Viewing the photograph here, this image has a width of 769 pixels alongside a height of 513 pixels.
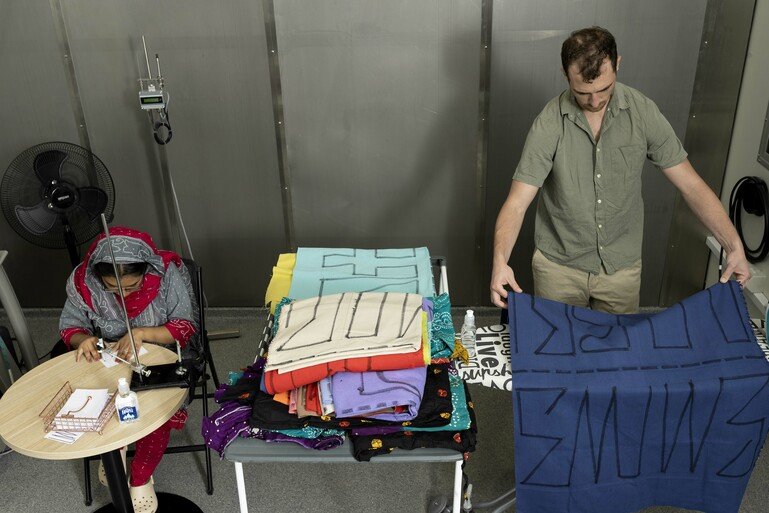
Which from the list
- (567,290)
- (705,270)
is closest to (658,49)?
(705,270)

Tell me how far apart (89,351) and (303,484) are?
0.96 meters

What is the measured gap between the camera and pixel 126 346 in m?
2.45

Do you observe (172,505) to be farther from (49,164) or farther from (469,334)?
(49,164)

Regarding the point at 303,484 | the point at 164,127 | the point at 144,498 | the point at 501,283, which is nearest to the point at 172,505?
the point at 144,498

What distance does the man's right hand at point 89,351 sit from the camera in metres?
2.43

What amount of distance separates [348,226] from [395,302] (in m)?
1.72

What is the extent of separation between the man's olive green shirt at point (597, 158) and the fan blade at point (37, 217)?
202 cm

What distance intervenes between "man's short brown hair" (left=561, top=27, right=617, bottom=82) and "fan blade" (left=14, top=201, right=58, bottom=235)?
7.36 ft

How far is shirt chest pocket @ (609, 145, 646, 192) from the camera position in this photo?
7.75ft

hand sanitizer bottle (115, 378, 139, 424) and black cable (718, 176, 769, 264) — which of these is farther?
black cable (718, 176, 769, 264)

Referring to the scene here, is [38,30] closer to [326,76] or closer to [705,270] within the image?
[326,76]

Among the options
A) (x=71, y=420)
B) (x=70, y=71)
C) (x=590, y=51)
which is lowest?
(x=71, y=420)

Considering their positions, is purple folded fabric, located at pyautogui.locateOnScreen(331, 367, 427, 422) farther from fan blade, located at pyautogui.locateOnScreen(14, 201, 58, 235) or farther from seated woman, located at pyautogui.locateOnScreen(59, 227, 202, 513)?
fan blade, located at pyautogui.locateOnScreen(14, 201, 58, 235)

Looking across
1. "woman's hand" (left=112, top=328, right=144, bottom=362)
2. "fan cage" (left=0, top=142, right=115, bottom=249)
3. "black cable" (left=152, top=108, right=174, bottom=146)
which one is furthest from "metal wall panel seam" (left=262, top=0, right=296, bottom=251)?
"woman's hand" (left=112, top=328, right=144, bottom=362)
